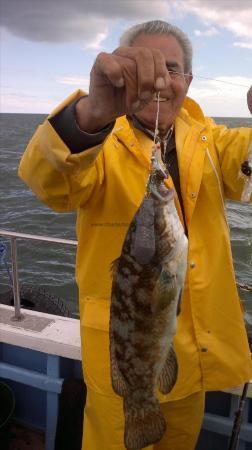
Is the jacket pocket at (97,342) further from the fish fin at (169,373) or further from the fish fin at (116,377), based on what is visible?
the fish fin at (169,373)

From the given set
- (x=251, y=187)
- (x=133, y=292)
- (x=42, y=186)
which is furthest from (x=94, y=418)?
(x=251, y=187)

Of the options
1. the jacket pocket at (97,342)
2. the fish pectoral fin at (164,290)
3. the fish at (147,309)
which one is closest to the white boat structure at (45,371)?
the jacket pocket at (97,342)

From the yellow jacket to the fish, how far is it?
237mm

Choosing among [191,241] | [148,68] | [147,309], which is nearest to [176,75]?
[148,68]

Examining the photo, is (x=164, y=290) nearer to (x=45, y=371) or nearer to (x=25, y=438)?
(x=45, y=371)

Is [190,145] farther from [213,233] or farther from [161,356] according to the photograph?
[161,356]

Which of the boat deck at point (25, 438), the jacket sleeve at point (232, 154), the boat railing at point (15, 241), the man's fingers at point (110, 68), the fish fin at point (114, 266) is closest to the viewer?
the man's fingers at point (110, 68)

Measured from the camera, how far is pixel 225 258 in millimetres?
2707

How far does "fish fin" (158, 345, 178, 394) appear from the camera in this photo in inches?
93.3

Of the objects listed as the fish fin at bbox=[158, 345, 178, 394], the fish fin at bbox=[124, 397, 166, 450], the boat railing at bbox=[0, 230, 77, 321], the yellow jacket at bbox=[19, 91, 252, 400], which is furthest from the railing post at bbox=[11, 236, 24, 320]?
the fish fin at bbox=[158, 345, 178, 394]

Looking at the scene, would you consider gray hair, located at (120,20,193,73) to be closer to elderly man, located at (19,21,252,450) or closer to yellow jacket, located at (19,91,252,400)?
elderly man, located at (19,21,252,450)

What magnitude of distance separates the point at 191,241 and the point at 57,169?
0.93 meters

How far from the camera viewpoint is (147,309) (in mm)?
2352

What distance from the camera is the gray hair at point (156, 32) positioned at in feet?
8.53
